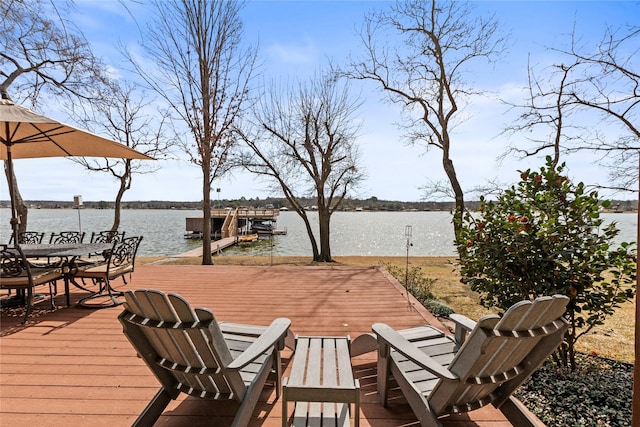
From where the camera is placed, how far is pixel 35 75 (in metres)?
8.11

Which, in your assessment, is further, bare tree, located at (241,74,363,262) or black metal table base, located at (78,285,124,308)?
bare tree, located at (241,74,363,262)

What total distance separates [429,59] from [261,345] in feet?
34.1

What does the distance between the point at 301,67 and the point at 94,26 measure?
8.59m

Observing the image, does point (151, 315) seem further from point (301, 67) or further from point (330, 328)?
point (301, 67)

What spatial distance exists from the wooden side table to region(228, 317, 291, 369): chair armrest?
0.19 m

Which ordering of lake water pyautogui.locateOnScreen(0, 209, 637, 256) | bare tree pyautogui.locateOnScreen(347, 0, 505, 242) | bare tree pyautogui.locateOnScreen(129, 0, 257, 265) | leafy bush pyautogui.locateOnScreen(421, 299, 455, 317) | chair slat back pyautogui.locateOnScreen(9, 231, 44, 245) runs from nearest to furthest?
leafy bush pyautogui.locateOnScreen(421, 299, 455, 317), chair slat back pyautogui.locateOnScreen(9, 231, 44, 245), lake water pyautogui.locateOnScreen(0, 209, 637, 256), bare tree pyautogui.locateOnScreen(129, 0, 257, 265), bare tree pyautogui.locateOnScreen(347, 0, 505, 242)

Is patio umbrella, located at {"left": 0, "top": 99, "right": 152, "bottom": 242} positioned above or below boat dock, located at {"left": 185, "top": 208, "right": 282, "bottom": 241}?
above

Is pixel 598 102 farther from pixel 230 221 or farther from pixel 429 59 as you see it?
pixel 230 221

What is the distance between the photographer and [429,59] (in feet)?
32.3

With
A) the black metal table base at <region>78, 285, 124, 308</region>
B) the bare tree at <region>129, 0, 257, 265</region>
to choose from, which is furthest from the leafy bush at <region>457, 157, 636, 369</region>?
the bare tree at <region>129, 0, 257, 265</region>

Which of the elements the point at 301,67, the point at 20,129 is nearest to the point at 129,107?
the point at 301,67

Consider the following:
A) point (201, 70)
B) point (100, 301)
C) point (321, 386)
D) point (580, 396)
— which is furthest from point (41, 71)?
point (580, 396)

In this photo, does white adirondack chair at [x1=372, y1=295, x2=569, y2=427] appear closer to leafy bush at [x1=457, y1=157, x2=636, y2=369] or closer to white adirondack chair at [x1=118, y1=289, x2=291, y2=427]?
white adirondack chair at [x1=118, y1=289, x2=291, y2=427]

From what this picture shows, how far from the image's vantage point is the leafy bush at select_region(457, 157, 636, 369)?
2.70 metres
